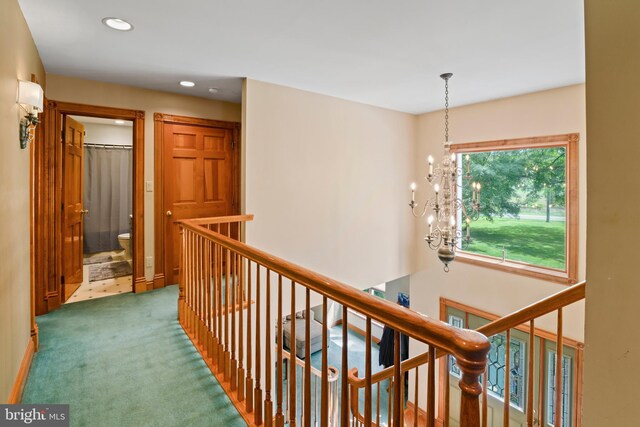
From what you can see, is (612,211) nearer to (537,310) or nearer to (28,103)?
(537,310)

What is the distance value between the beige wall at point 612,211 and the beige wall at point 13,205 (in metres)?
2.37

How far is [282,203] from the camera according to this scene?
3.65m

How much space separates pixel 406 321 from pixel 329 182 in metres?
3.27

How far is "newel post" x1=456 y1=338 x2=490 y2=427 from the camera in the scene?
2.43 feet

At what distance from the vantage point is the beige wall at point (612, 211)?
0.63 meters

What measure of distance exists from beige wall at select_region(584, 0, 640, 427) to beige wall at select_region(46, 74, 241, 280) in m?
4.03

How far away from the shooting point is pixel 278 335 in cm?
175

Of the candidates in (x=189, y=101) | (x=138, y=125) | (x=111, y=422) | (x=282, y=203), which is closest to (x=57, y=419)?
(x=111, y=422)

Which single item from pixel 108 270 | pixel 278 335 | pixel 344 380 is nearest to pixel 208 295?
pixel 278 335

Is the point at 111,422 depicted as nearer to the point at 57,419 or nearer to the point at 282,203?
the point at 57,419

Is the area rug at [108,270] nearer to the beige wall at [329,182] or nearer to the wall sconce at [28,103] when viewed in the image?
the beige wall at [329,182]

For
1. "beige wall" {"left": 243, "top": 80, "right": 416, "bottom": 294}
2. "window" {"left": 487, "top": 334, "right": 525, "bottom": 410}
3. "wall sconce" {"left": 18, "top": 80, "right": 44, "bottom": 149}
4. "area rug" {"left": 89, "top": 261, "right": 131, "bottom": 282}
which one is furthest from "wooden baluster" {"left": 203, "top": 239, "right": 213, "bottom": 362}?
"window" {"left": 487, "top": 334, "right": 525, "bottom": 410}

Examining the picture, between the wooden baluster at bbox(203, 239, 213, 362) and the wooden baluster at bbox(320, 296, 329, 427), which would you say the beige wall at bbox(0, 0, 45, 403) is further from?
the wooden baluster at bbox(320, 296, 329, 427)

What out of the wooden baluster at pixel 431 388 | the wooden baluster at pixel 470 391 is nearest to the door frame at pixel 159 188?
the wooden baluster at pixel 431 388
